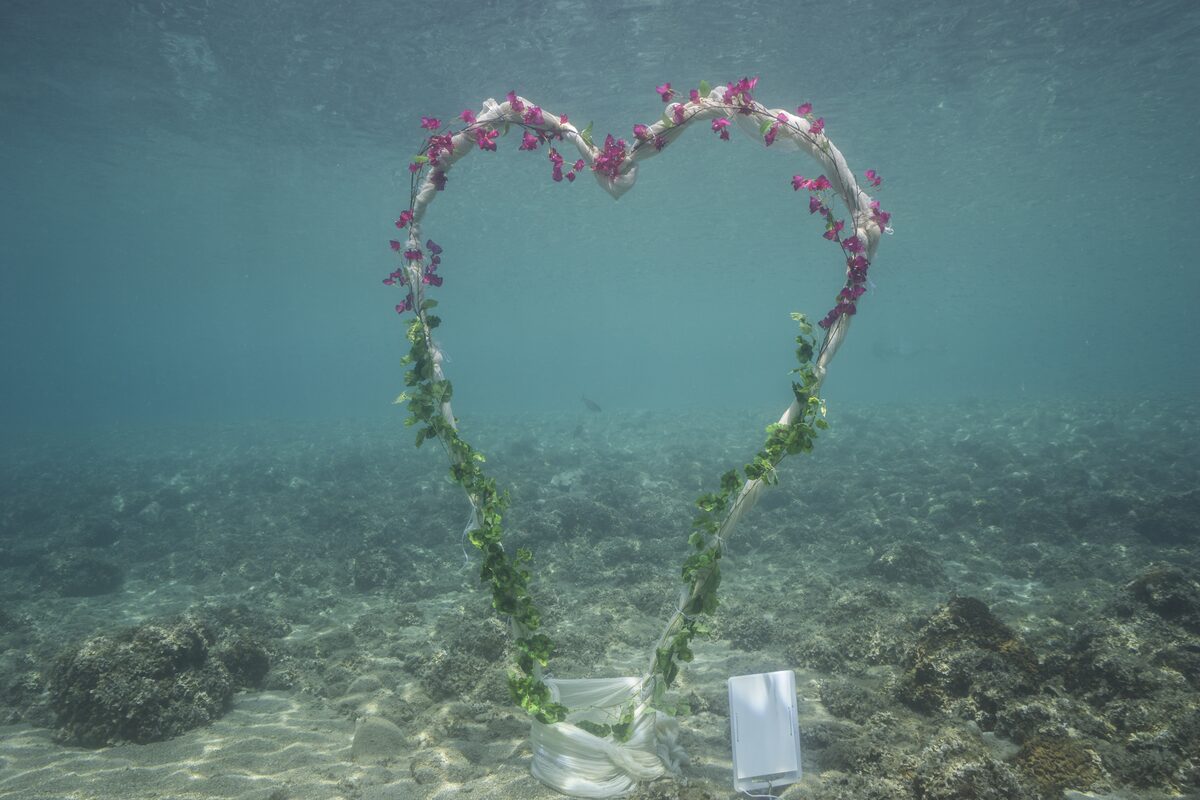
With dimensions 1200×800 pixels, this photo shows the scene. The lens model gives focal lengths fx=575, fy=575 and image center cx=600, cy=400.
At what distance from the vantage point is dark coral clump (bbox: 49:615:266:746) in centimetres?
532

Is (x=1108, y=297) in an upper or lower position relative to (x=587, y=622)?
upper

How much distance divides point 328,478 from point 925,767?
19.8 m

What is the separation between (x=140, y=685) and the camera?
551 cm

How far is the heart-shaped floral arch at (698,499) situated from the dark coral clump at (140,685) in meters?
3.77

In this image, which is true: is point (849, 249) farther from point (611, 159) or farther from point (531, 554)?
point (531, 554)

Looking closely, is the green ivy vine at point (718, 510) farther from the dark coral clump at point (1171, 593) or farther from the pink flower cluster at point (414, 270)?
the dark coral clump at point (1171, 593)

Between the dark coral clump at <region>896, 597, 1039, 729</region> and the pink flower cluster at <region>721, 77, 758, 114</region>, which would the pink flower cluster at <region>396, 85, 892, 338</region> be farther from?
the dark coral clump at <region>896, 597, 1039, 729</region>

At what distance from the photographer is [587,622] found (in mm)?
8641

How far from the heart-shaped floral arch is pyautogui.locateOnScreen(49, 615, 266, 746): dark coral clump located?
12.4 ft

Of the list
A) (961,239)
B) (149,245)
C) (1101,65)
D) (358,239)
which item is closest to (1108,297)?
(961,239)

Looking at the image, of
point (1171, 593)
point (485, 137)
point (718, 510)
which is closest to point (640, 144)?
point (485, 137)

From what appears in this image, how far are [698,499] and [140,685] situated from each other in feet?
18.6

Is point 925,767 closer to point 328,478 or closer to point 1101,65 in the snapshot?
point 328,478

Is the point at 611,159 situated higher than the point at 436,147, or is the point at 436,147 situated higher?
the point at 436,147
